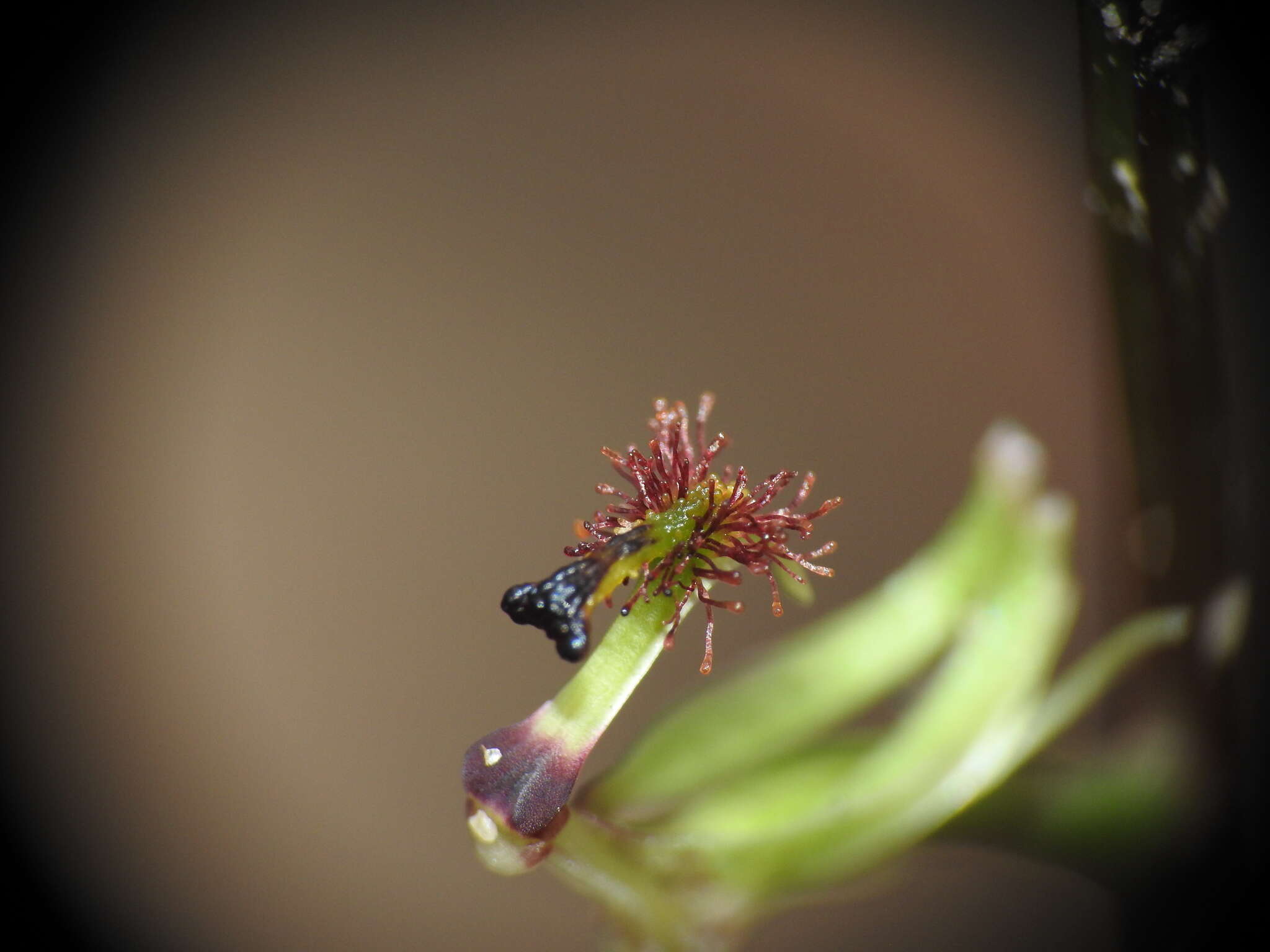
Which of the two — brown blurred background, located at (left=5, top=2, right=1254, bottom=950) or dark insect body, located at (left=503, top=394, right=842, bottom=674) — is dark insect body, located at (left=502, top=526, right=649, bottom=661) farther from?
brown blurred background, located at (left=5, top=2, right=1254, bottom=950)

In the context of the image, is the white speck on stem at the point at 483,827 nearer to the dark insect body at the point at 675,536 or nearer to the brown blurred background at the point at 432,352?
the dark insect body at the point at 675,536

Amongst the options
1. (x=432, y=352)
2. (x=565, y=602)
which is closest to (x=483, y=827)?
(x=565, y=602)

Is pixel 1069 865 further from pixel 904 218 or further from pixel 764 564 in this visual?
pixel 904 218

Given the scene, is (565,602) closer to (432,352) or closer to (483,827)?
(483,827)

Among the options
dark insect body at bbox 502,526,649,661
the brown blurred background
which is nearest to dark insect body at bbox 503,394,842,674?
dark insect body at bbox 502,526,649,661

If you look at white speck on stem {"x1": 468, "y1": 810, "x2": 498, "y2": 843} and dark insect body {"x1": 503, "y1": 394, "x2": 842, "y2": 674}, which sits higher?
dark insect body {"x1": 503, "y1": 394, "x2": 842, "y2": 674}
